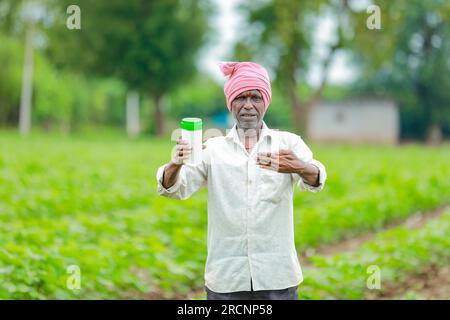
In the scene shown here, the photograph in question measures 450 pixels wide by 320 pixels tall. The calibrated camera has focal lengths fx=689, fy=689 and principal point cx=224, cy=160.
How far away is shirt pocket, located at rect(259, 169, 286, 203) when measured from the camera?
301 centimetres

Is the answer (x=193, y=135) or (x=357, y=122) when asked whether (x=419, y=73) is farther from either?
(x=193, y=135)

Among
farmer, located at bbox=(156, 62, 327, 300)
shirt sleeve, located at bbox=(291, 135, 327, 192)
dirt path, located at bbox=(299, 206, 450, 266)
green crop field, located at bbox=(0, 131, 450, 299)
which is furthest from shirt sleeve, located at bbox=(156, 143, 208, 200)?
dirt path, located at bbox=(299, 206, 450, 266)

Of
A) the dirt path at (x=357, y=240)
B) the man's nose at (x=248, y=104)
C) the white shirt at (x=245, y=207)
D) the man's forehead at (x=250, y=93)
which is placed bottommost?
the dirt path at (x=357, y=240)

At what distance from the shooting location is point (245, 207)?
3.01 meters

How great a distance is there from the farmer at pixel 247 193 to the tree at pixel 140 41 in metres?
35.0

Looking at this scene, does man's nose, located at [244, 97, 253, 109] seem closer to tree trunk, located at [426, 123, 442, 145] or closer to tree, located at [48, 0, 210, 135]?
tree, located at [48, 0, 210, 135]

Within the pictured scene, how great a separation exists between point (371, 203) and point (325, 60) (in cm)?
2648

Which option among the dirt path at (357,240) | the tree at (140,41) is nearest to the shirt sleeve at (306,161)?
the dirt path at (357,240)

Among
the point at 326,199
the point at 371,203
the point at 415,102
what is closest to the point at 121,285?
the point at 371,203

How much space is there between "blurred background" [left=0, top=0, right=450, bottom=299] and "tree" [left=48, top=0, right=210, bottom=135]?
0.33 ft

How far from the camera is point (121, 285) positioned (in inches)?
235

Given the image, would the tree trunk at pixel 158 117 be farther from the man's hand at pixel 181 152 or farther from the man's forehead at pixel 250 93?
the man's hand at pixel 181 152

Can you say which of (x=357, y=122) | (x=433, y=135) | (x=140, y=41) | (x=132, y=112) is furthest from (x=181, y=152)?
Result: (x=132, y=112)

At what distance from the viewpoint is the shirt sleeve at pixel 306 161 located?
2.95 metres
